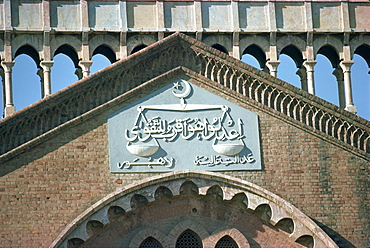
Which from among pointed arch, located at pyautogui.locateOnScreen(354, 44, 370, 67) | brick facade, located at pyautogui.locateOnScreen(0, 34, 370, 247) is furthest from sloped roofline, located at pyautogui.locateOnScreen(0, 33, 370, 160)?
pointed arch, located at pyautogui.locateOnScreen(354, 44, 370, 67)

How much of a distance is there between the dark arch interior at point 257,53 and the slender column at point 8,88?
648cm

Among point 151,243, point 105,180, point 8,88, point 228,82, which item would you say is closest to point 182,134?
point 228,82

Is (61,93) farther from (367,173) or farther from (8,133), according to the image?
(367,173)

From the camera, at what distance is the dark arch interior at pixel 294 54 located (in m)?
32.2

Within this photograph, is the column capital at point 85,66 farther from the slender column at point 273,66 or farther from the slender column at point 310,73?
the slender column at point 310,73

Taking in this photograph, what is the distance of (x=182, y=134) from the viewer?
25281mm

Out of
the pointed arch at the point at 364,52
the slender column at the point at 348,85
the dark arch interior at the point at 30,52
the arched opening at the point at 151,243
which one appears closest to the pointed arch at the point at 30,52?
the dark arch interior at the point at 30,52

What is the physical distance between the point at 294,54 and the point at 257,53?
3.40 ft

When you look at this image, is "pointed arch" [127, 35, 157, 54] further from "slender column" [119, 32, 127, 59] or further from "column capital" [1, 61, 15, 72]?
"column capital" [1, 61, 15, 72]

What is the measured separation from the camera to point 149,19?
3136 cm

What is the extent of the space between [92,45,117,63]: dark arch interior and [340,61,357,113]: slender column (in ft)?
20.5

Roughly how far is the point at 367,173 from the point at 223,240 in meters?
3.52

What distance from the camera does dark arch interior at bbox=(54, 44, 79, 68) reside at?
31547 millimetres

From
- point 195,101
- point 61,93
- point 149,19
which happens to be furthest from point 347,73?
point 61,93
